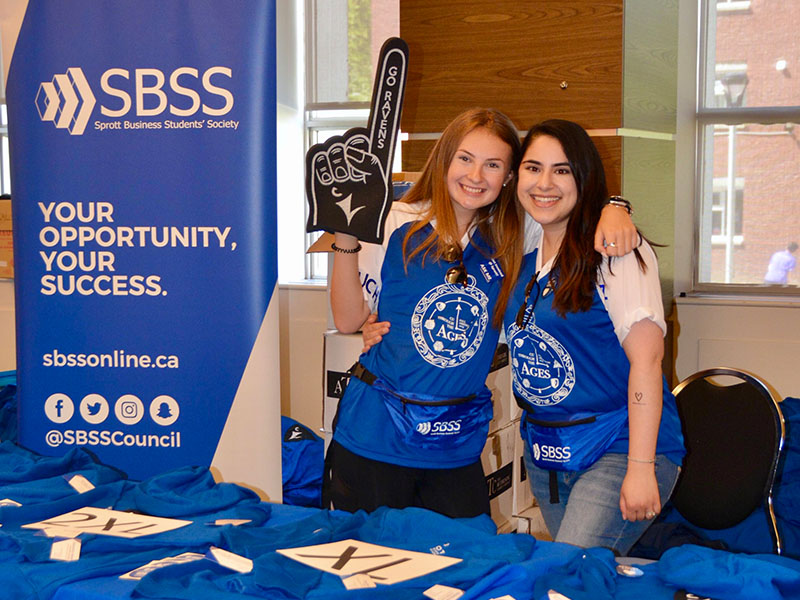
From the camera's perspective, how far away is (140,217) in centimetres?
212

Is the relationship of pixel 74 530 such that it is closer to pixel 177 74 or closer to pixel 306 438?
pixel 177 74

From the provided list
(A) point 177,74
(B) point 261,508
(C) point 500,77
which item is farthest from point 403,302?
(C) point 500,77

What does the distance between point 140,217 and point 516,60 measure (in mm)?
1643

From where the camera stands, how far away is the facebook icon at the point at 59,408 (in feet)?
7.14

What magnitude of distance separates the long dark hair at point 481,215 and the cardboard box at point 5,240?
3463 millimetres

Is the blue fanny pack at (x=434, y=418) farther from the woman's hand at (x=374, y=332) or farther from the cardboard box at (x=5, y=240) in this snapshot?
the cardboard box at (x=5, y=240)

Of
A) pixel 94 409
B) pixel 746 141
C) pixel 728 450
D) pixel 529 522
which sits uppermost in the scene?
pixel 746 141

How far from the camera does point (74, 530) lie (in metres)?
1.32

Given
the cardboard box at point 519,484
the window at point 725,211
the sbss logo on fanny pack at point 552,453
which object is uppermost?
the window at point 725,211

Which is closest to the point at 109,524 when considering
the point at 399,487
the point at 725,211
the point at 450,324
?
the point at 399,487

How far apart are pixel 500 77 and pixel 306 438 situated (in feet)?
5.31


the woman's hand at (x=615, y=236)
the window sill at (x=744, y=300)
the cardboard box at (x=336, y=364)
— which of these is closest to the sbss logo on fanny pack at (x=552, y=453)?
the woman's hand at (x=615, y=236)

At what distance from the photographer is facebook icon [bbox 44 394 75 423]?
218cm

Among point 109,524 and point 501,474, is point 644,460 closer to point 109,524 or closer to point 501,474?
point 109,524
